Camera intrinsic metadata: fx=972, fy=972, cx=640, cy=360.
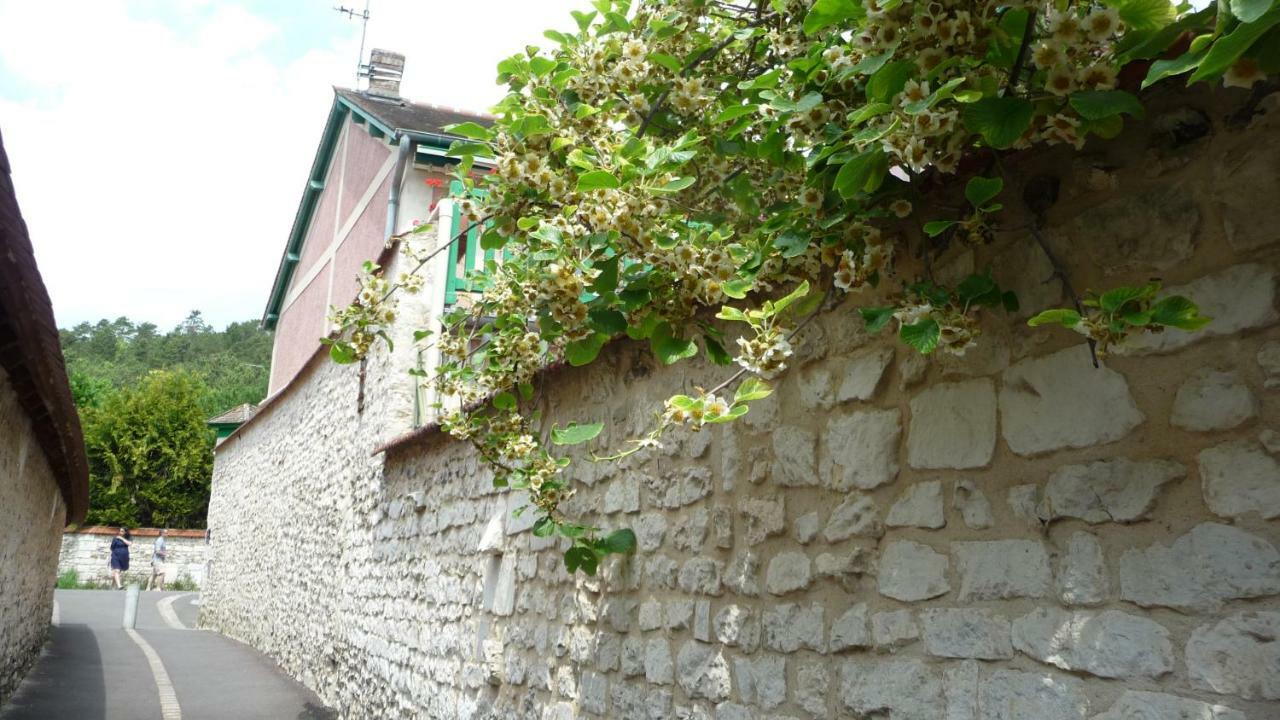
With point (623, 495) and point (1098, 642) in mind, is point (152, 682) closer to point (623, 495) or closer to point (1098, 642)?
point (623, 495)

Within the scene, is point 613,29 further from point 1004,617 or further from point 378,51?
point 378,51

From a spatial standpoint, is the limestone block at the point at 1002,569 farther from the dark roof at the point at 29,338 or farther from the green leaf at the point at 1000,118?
the dark roof at the point at 29,338

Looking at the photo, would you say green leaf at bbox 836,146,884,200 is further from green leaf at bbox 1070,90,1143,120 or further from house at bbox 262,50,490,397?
house at bbox 262,50,490,397

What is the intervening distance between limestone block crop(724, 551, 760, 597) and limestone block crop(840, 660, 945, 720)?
0.47m

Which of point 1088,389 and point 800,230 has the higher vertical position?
point 800,230

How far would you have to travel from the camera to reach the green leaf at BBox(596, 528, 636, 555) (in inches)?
143

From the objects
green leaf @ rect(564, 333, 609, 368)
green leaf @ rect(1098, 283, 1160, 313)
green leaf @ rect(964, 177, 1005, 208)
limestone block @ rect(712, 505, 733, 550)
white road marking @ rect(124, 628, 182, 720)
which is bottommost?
white road marking @ rect(124, 628, 182, 720)

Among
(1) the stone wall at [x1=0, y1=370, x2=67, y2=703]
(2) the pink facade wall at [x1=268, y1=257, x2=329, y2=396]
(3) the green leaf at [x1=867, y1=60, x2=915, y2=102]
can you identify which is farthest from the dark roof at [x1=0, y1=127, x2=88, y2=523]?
(2) the pink facade wall at [x1=268, y1=257, x2=329, y2=396]

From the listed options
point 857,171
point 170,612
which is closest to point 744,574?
point 857,171

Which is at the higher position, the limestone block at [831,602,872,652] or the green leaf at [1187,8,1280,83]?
the green leaf at [1187,8,1280,83]

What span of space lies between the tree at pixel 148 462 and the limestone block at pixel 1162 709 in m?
31.1

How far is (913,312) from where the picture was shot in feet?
6.93

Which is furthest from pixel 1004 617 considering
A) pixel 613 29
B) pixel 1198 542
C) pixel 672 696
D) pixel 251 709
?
pixel 251 709

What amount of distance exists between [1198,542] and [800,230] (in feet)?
3.54
